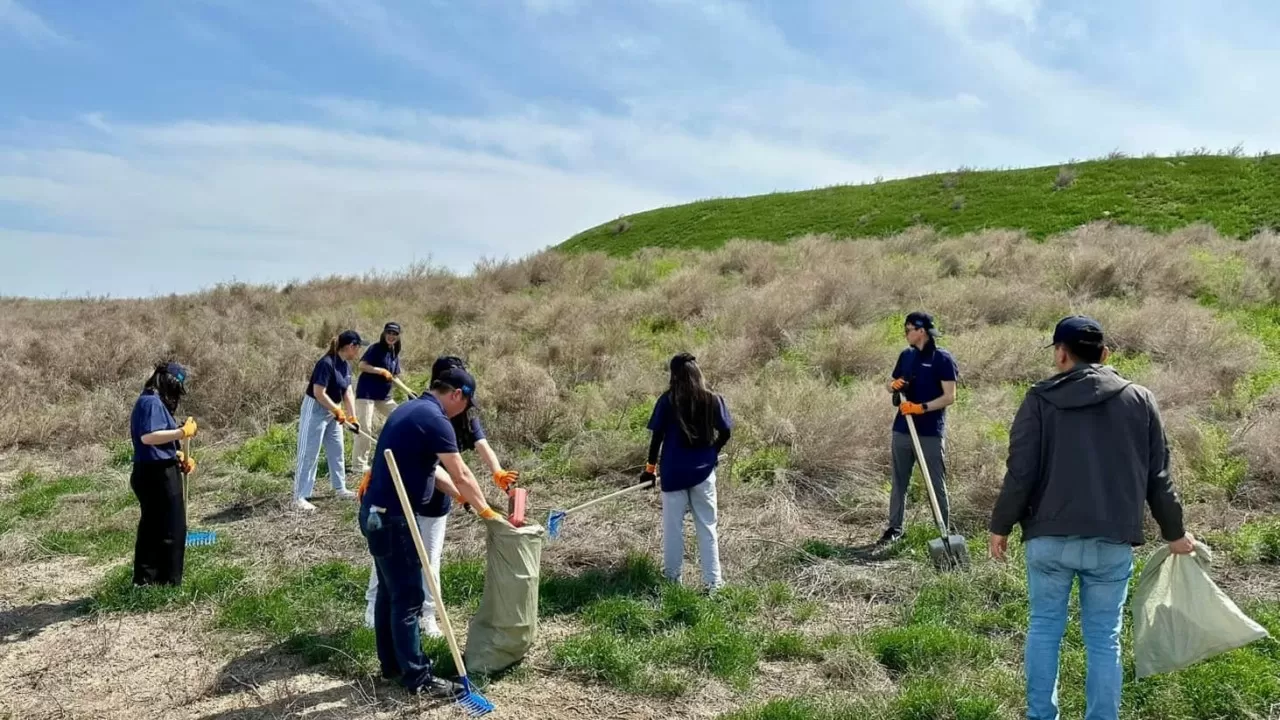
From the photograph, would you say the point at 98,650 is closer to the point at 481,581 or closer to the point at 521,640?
the point at 481,581

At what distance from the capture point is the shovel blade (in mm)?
5516

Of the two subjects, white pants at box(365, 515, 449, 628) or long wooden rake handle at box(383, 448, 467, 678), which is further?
white pants at box(365, 515, 449, 628)

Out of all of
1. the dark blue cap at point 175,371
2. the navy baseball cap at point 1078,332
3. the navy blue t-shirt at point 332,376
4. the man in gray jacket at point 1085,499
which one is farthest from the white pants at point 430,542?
the navy baseball cap at point 1078,332

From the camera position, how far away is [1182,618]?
342cm

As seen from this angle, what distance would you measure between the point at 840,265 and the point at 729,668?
1217 centimetres

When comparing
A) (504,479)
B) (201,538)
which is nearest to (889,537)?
(504,479)

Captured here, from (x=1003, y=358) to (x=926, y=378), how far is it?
4.79m

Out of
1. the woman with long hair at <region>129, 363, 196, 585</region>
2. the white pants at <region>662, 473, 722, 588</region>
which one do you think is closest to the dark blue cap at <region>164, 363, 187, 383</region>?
the woman with long hair at <region>129, 363, 196, 585</region>

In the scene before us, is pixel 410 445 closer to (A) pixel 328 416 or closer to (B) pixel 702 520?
(B) pixel 702 520

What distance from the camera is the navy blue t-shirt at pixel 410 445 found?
4.02 metres

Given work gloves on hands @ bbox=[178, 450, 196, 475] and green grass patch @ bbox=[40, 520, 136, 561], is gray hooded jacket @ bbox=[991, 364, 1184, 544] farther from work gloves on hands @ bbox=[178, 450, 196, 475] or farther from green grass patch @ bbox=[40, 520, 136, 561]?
green grass patch @ bbox=[40, 520, 136, 561]

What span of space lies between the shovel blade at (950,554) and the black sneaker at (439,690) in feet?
10.6

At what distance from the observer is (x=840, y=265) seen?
15578mm

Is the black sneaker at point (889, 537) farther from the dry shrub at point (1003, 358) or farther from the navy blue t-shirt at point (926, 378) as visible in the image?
the dry shrub at point (1003, 358)
